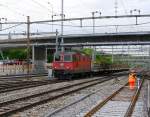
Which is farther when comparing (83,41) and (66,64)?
(83,41)

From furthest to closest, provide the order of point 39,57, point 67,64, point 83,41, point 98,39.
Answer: point 39,57 < point 83,41 < point 98,39 < point 67,64

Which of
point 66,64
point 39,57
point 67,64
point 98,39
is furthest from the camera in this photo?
point 39,57

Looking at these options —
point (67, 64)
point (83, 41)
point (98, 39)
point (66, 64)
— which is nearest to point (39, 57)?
point (83, 41)

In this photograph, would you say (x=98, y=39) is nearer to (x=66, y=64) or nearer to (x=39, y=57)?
(x=39, y=57)

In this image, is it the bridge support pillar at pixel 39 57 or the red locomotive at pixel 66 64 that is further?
the bridge support pillar at pixel 39 57

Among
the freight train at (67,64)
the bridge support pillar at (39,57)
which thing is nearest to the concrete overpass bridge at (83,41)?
the bridge support pillar at (39,57)

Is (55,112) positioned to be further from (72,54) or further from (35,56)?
(35,56)

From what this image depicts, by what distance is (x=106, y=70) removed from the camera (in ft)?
226

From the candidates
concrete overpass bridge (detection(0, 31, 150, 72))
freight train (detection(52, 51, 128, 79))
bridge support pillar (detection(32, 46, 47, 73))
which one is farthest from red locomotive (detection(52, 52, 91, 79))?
bridge support pillar (detection(32, 46, 47, 73))

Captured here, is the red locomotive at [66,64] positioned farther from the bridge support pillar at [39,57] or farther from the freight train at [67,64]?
the bridge support pillar at [39,57]

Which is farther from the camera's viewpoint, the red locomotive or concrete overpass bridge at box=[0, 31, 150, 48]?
concrete overpass bridge at box=[0, 31, 150, 48]

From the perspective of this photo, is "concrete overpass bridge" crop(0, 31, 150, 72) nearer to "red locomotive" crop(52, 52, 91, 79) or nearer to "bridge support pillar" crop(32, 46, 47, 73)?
"bridge support pillar" crop(32, 46, 47, 73)

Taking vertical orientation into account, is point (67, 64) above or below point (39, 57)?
below

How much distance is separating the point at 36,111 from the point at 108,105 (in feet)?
12.2
